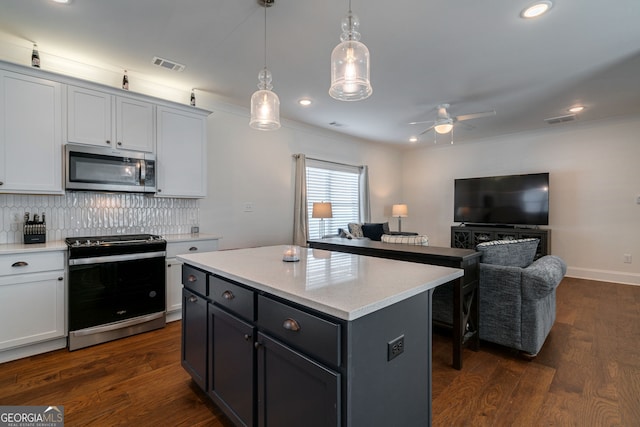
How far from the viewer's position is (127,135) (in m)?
3.05

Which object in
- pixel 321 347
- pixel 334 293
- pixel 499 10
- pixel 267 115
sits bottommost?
Answer: pixel 321 347

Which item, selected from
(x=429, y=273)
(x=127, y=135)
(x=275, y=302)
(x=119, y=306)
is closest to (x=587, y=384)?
(x=429, y=273)

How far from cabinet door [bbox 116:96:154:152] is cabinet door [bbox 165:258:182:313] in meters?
1.25

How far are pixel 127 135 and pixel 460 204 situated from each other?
19.9 ft

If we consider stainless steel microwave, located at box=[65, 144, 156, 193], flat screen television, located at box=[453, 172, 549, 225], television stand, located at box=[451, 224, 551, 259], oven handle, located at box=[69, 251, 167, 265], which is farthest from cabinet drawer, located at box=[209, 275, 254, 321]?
flat screen television, located at box=[453, 172, 549, 225]

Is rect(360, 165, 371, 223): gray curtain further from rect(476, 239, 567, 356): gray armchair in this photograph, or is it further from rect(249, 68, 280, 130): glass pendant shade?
rect(249, 68, 280, 130): glass pendant shade

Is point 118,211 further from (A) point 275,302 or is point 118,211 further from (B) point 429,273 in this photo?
(B) point 429,273

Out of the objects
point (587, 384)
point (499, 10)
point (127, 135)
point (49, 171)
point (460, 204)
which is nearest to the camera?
point (587, 384)

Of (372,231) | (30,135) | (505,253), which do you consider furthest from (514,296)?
(30,135)

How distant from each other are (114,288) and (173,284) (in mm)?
552

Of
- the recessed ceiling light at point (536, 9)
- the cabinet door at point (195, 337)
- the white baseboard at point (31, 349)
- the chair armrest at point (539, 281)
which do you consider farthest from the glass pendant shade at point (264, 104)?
the white baseboard at point (31, 349)

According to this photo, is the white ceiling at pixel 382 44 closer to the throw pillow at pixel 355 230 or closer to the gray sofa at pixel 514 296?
the gray sofa at pixel 514 296

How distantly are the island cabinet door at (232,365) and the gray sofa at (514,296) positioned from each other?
1.92 m

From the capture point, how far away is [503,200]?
5840mm
